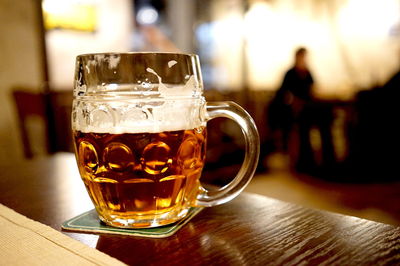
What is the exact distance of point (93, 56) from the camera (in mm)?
588

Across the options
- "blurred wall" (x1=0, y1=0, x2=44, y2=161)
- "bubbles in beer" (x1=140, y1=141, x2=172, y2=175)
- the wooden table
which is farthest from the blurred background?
"bubbles in beer" (x1=140, y1=141, x2=172, y2=175)

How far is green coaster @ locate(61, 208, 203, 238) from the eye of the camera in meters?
0.57

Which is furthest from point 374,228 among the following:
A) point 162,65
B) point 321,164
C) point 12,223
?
point 321,164

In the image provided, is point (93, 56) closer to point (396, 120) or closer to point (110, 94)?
point (110, 94)

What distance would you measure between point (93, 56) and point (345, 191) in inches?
128

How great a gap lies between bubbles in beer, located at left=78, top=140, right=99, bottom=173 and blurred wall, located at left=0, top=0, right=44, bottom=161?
3.32 m

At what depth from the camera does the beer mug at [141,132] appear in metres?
0.57

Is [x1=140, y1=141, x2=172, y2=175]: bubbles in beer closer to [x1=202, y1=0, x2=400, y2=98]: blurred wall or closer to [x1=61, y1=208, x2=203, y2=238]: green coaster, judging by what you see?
[x1=61, y1=208, x2=203, y2=238]: green coaster

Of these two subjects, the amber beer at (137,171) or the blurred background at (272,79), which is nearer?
the amber beer at (137,171)

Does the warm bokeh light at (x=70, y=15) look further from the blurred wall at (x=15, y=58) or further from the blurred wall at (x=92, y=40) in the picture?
the blurred wall at (x=15, y=58)

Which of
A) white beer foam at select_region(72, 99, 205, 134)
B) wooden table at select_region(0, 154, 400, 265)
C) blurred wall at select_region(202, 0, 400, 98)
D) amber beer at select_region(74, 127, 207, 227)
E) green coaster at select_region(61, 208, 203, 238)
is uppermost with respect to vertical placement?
blurred wall at select_region(202, 0, 400, 98)

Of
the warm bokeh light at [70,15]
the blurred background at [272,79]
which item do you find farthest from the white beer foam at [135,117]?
the warm bokeh light at [70,15]

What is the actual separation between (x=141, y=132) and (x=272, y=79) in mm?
6938

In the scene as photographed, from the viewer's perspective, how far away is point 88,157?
60cm
